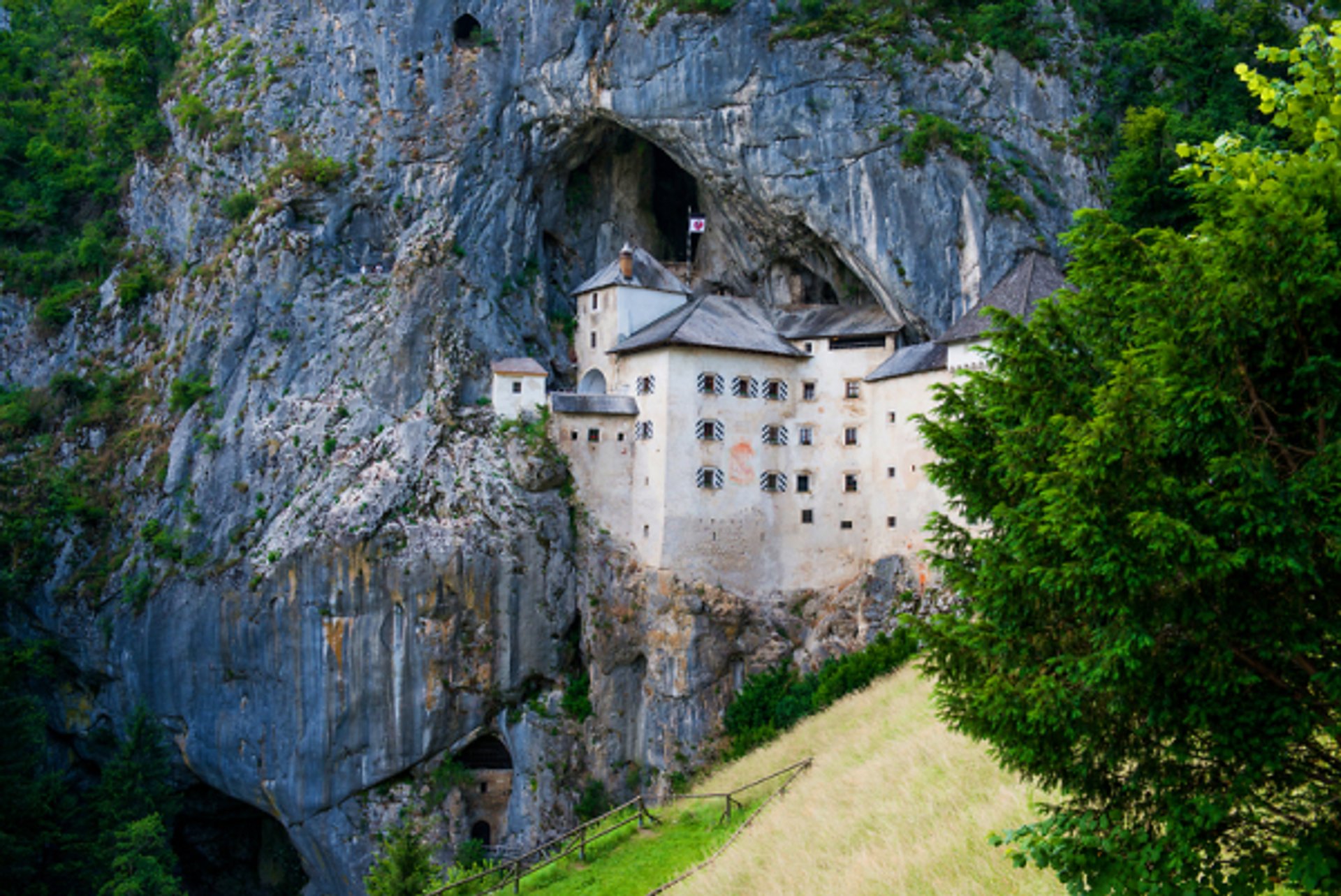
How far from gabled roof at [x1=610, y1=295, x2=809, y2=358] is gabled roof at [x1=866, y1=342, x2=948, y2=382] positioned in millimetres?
3419

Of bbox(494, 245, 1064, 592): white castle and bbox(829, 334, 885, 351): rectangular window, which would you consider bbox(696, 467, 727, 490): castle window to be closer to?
bbox(494, 245, 1064, 592): white castle

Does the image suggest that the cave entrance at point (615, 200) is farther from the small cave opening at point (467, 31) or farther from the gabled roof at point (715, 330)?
the gabled roof at point (715, 330)

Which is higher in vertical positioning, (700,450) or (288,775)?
(700,450)

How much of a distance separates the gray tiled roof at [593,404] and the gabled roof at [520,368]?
128 centimetres

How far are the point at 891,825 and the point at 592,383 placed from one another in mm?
31539

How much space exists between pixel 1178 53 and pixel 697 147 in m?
18.4

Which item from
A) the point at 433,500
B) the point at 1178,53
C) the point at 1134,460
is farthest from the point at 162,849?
the point at 1178,53

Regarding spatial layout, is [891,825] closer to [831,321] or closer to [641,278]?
[831,321]

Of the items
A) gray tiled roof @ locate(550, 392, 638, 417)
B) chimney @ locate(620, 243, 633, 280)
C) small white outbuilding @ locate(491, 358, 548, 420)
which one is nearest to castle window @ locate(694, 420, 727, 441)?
gray tiled roof @ locate(550, 392, 638, 417)

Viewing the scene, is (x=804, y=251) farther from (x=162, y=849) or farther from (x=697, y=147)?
(x=162, y=849)

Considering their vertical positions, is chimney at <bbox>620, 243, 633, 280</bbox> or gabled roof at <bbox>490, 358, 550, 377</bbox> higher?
chimney at <bbox>620, 243, 633, 280</bbox>

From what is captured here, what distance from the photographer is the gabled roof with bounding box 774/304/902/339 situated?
4256 centimetres

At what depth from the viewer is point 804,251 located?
46.0 m

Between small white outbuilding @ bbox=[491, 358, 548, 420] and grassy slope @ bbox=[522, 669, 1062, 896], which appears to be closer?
grassy slope @ bbox=[522, 669, 1062, 896]
